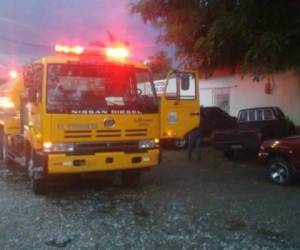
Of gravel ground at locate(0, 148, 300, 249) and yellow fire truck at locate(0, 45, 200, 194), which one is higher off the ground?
yellow fire truck at locate(0, 45, 200, 194)

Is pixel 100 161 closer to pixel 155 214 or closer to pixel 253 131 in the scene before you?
pixel 155 214

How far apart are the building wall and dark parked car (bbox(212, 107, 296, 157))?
2.24 metres

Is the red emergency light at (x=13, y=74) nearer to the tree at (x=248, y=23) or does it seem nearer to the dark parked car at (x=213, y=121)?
the tree at (x=248, y=23)

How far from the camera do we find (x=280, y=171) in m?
11.4

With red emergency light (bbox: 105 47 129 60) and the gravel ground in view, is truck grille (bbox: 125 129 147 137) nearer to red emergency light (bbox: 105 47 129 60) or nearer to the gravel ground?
the gravel ground

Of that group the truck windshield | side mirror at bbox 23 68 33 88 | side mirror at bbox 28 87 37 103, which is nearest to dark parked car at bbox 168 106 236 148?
the truck windshield

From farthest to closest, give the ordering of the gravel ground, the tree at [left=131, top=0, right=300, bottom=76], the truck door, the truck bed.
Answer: the truck bed
the tree at [left=131, top=0, right=300, bottom=76]
the truck door
the gravel ground

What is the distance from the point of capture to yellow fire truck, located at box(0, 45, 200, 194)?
9617 mm

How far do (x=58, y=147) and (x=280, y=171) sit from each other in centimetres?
482

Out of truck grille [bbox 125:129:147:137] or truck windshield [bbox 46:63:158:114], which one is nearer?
truck windshield [bbox 46:63:158:114]

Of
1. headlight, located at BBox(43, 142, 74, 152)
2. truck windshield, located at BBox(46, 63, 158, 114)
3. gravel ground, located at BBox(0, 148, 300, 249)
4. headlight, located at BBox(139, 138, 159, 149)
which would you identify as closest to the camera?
gravel ground, located at BBox(0, 148, 300, 249)

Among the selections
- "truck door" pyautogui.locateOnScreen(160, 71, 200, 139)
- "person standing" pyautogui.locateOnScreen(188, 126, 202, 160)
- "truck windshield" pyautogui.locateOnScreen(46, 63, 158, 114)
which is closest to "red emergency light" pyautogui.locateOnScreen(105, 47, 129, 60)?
"truck windshield" pyautogui.locateOnScreen(46, 63, 158, 114)

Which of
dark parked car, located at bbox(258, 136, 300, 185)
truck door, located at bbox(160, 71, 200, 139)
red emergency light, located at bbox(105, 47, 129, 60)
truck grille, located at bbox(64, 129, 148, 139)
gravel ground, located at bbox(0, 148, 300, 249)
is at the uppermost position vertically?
red emergency light, located at bbox(105, 47, 129, 60)

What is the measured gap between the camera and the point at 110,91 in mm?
10297
